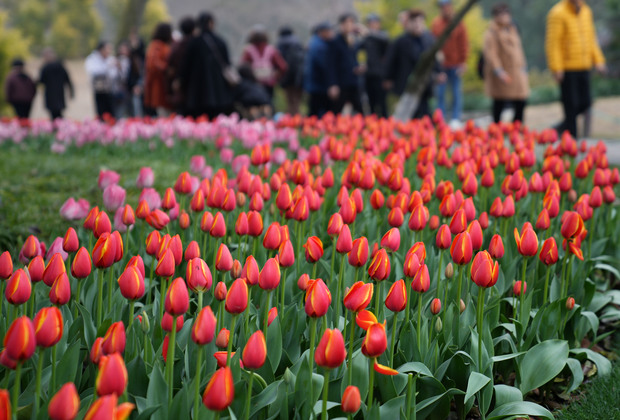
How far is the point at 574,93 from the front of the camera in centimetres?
923

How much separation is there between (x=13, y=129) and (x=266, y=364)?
8.12 meters

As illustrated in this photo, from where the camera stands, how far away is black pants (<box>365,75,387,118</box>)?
12.3 metres

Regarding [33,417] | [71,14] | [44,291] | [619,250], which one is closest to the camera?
[33,417]

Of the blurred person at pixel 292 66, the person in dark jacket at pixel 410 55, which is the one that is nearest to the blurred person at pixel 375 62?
the person in dark jacket at pixel 410 55

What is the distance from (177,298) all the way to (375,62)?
10827 mm

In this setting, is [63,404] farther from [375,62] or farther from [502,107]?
[375,62]

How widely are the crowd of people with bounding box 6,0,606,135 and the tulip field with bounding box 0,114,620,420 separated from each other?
5543 mm

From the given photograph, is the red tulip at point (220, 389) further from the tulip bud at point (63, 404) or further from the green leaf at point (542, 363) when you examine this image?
the green leaf at point (542, 363)

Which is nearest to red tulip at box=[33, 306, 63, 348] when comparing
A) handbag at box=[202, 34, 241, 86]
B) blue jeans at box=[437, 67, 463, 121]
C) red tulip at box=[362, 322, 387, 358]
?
red tulip at box=[362, 322, 387, 358]

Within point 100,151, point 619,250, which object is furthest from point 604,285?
point 100,151

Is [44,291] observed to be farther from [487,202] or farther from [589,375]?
[487,202]

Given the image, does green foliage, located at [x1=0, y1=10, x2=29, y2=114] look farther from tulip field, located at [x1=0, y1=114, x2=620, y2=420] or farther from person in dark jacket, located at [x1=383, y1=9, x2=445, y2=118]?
tulip field, located at [x1=0, y1=114, x2=620, y2=420]

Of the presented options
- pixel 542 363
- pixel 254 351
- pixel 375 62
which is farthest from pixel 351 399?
pixel 375 62

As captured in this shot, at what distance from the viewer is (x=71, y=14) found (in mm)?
47250
